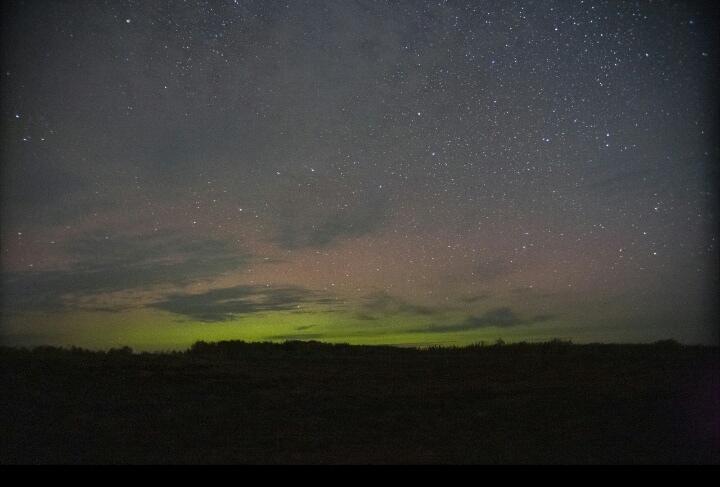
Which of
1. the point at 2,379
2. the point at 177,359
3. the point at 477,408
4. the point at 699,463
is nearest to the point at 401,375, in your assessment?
the point at 477,408

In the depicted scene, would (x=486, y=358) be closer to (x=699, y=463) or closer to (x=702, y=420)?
(x=702, y=420)

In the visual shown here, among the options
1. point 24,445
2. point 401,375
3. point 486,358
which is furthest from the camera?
point 486,358

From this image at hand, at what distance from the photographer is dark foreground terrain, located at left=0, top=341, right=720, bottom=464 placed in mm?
8422

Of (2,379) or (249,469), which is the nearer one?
(249,469)

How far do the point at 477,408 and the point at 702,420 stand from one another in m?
3.71

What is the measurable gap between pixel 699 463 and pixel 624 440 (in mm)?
1055

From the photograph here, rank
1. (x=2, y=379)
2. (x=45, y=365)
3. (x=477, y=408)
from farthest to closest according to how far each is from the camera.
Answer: (x=45, y=365), (x=2, y=379), (x=477, y=408)

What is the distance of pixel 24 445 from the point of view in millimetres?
9086

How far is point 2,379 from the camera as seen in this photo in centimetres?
1269

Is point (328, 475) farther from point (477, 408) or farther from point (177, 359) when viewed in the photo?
point (177, 359)

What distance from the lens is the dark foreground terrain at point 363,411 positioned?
8422 millimetres

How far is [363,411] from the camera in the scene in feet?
36.4

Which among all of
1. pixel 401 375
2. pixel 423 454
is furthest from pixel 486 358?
pixel 423 454

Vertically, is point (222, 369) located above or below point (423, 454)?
above
